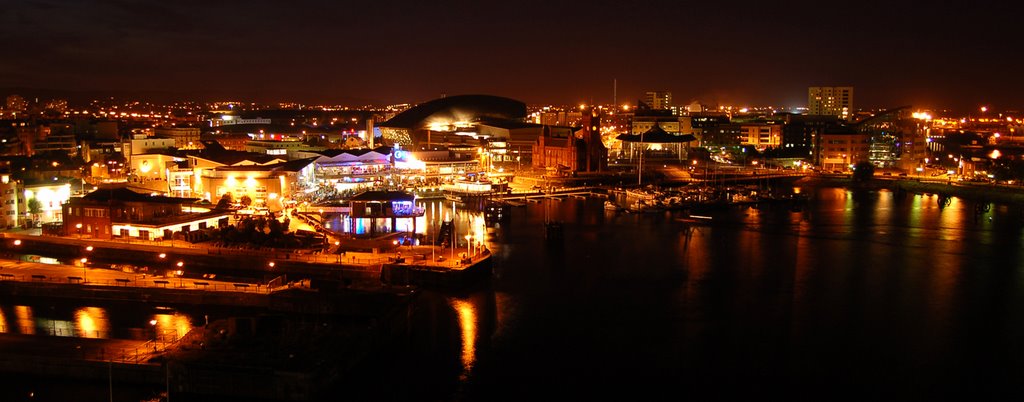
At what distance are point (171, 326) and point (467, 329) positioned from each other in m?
1.96

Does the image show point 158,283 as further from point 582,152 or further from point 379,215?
point 582,152

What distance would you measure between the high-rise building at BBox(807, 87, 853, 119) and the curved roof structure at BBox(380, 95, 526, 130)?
12.8 meters

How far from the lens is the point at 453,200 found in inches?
516

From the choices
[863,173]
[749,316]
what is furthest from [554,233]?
[863,173]

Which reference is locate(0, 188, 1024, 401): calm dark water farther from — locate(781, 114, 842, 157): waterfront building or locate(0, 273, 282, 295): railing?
locate(781, 114, 842, 157): waterfront building

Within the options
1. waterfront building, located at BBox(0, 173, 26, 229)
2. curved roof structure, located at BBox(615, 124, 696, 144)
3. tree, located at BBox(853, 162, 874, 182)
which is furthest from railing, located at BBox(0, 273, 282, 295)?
curved roof structure, located at BBox(615, 124, 696, 144)

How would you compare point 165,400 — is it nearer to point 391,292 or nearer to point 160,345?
point 160,345

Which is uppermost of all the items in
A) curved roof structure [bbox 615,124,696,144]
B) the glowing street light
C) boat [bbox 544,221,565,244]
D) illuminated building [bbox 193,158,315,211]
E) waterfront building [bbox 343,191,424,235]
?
curved roof structure [bbox 615,124,696,144]

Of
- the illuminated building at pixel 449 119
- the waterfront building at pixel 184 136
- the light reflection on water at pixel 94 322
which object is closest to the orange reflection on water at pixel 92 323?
the light reflection on water at pixel 94 322

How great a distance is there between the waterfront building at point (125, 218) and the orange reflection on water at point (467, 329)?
3397mm

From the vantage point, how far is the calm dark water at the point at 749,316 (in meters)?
4.64

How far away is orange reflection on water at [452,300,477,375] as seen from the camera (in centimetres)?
493

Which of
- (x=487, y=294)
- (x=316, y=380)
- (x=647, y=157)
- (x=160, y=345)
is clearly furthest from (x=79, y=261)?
(x=647, y=157)

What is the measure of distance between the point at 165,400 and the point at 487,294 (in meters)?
2.83
